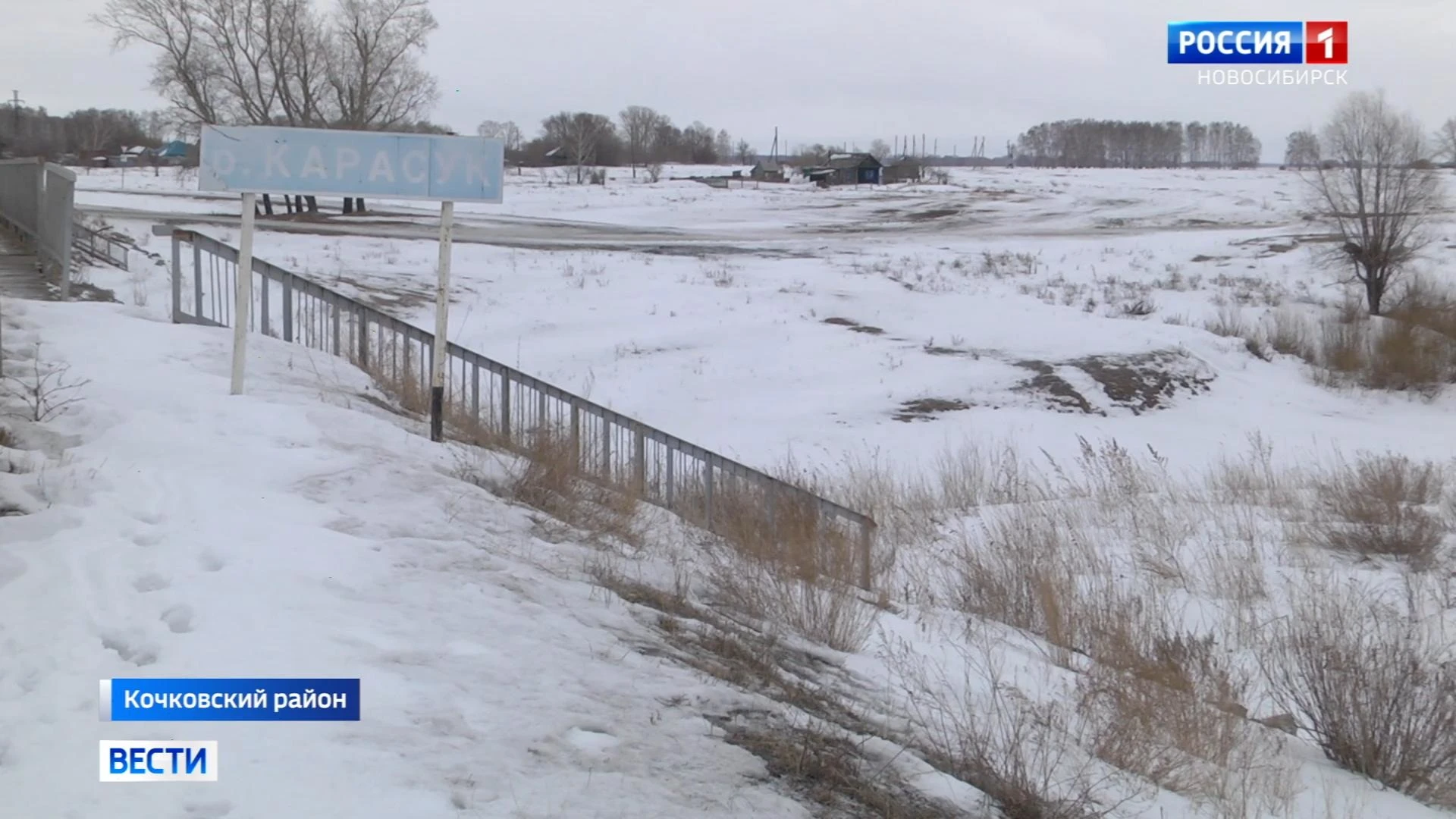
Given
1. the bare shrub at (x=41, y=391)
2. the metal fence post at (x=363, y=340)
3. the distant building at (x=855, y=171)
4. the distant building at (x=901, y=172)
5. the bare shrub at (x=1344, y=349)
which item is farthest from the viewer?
the distant building at (x=901, y=172)

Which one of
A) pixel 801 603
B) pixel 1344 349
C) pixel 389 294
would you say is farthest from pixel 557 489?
pixel 1344 349

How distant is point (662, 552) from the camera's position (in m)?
8.40

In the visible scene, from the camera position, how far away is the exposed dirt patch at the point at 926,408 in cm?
2058

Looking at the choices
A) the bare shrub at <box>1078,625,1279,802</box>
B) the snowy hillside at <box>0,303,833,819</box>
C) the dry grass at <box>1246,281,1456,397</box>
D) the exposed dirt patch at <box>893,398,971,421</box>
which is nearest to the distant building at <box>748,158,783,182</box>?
the dry grass at <box>1246,281,1456,397</box>

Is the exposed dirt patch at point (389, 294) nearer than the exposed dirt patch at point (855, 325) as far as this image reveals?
Yes

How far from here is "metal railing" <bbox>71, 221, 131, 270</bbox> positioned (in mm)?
20500

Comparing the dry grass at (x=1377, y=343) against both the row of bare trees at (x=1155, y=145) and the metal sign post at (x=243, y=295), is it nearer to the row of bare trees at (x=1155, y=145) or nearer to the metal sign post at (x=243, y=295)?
the metal sign post at (x=243, y=295)

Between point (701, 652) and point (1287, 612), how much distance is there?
531 cm

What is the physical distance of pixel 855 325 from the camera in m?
25.9

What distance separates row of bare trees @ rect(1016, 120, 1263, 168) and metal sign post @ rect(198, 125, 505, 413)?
119 metres
